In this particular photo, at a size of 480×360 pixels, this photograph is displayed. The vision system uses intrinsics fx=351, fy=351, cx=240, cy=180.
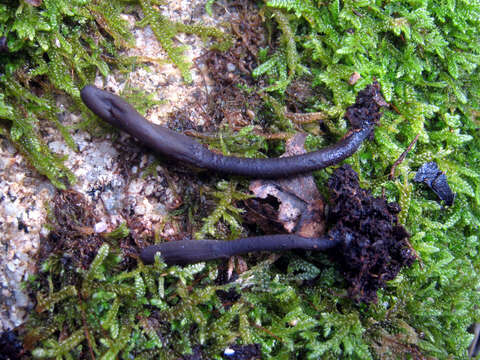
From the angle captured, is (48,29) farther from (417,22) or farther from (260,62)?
(417,22)

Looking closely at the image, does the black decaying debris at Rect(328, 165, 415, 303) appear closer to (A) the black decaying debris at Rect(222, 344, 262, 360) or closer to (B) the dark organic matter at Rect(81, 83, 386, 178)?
(B) the dark organic matter at Rect(81, 83, 386, 178)

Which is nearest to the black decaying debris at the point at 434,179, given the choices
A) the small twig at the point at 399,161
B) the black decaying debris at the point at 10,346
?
the small twig at the point at 399,161

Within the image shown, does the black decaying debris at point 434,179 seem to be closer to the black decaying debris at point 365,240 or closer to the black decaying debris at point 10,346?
the black decaying debris at point 365,240

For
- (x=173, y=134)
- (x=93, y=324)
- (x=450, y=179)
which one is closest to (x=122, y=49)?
(x=173, y=134)

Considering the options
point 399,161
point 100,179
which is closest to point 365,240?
point 399,161

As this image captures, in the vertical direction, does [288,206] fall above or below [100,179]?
below

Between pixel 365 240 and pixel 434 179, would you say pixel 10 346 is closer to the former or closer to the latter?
pixel 365 240

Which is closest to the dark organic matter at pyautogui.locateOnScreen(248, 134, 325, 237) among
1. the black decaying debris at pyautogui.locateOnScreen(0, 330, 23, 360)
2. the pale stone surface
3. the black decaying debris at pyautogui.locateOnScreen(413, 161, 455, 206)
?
the pale stone surface
